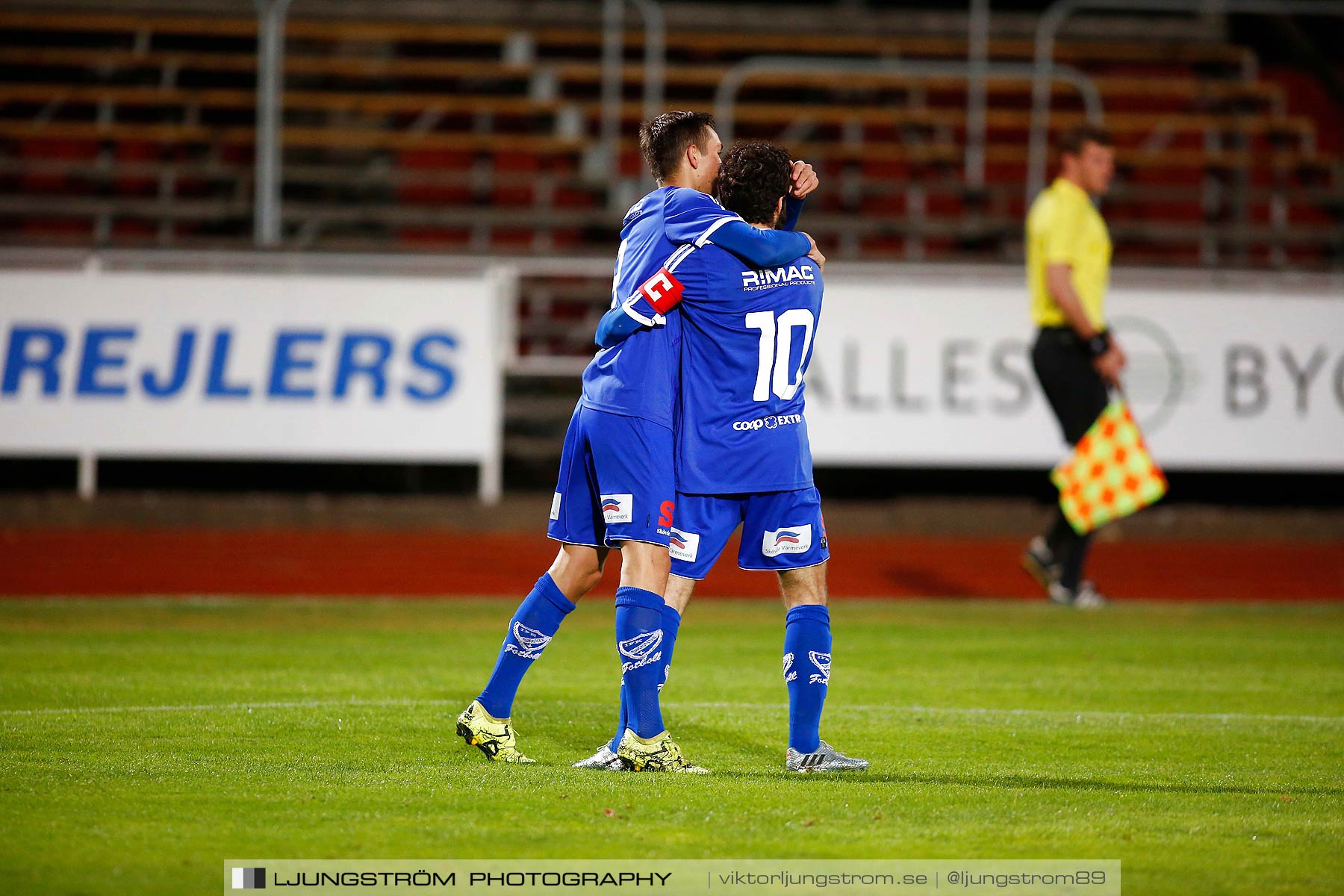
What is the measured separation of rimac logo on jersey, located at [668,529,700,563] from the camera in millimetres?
5434

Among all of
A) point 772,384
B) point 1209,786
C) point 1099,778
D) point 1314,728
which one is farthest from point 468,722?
point 1314,728

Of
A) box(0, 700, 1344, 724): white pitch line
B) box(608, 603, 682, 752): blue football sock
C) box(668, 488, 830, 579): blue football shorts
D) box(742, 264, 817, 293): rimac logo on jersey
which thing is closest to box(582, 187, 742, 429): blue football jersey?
box(742, 264, 817, 293): rimac logo on jersey

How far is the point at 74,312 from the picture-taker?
13250 millimetres

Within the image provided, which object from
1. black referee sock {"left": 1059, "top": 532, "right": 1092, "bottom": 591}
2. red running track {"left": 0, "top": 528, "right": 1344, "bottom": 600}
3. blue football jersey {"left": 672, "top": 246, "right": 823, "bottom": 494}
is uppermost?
blue football jersey {"left": 672, "top": 246, "right": 823, "bottom": 494}

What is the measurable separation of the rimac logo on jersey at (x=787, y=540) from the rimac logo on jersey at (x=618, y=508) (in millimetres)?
472

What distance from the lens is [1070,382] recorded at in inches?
406

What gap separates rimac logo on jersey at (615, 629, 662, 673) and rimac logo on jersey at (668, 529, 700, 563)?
316mm

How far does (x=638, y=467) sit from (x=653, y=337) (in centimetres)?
45

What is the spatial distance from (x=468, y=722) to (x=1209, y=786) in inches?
96.8

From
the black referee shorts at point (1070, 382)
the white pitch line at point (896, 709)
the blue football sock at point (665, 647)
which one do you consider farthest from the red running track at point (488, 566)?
the blue football sock at point (665, 647)

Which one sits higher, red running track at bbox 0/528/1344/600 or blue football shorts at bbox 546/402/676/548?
blue football shorts at bbox 546/402/676/548

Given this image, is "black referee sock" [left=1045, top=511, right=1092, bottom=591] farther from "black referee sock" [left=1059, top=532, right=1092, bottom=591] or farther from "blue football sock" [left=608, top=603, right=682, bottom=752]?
"blue football sock" [left=608, top=603, right=682, bottom=752]

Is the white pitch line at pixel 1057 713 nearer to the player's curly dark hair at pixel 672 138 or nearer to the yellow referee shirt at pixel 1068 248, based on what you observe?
the player's curly dark hair at pixel 672 138

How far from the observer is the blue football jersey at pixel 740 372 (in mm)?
5355
